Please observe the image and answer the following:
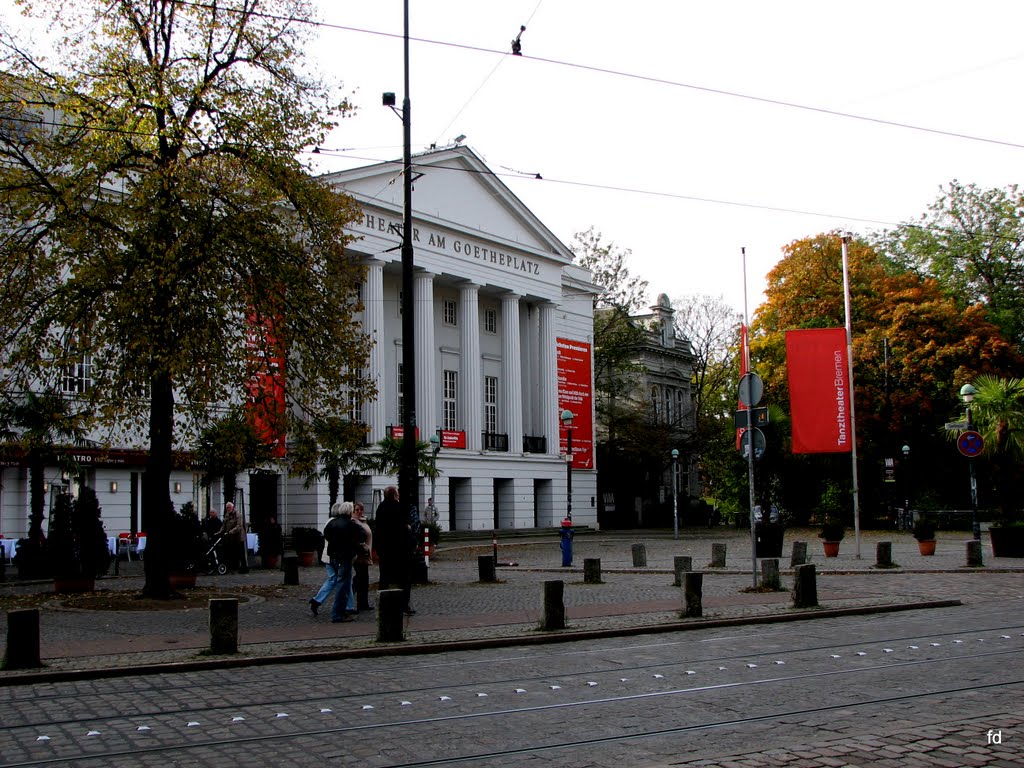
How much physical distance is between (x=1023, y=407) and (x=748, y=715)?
23451 millimetres

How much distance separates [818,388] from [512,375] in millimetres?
31651

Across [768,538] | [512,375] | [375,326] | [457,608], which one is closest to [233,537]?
[457,608]

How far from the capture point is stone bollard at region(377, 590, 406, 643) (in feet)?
42.7

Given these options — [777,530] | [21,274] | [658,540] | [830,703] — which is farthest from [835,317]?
[830,703]

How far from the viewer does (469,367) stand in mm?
53781

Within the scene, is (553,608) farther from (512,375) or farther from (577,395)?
(577,395)

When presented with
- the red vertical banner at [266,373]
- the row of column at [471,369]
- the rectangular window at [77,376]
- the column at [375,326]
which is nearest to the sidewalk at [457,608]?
the red vertical banner at [266,373]

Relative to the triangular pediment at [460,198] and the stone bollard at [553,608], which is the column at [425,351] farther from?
the stone bollard at [553,608]

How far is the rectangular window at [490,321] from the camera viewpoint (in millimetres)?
58219

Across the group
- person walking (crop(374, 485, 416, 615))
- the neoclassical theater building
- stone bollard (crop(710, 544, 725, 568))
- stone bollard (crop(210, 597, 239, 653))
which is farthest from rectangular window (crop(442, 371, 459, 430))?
stone bollard (crop(210, 597, 239, 653))

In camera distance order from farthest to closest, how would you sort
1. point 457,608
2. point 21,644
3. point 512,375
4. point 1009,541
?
point 512,375
point 1009,541
point 457,608
point 21,644

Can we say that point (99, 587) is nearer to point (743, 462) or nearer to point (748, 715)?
point (748, 715)

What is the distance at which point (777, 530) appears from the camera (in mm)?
25469

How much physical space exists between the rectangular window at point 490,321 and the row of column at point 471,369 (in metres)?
0.67
